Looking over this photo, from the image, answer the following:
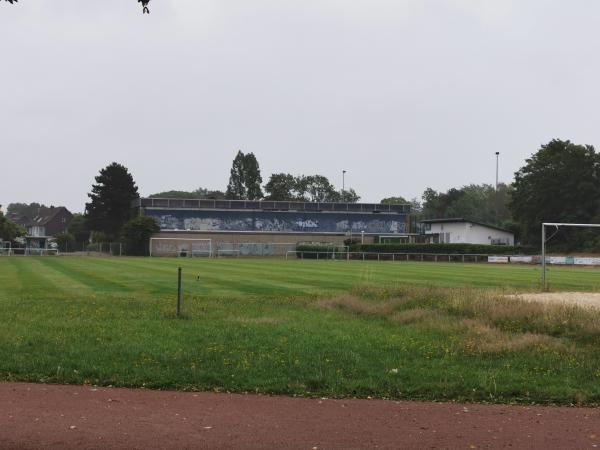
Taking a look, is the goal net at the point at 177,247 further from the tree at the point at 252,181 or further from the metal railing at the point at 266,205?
the tree at the point at 252,181

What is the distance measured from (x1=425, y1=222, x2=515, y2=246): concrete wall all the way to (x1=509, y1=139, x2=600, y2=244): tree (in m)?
6.18

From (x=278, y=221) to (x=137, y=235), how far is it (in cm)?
2575

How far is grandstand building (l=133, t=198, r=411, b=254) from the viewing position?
101188mm

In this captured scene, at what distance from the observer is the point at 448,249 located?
76.6 m

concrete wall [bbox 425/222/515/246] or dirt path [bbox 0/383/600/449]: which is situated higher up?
concrete wall [bbox 425/222/515/246]

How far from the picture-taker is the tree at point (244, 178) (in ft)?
455

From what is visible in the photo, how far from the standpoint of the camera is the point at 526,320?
13.7m

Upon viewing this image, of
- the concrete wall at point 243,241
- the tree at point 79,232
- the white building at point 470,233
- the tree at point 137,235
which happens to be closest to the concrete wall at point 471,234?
A: the white building at point 470,233

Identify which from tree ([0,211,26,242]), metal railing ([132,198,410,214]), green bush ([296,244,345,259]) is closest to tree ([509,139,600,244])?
metal railing ([132,198,410,214])

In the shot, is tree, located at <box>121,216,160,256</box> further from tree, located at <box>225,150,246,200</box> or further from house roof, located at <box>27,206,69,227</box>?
house roof, located at <box>27,206,69,227</box>

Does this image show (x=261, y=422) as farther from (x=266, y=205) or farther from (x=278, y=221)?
(x=266, y=205)

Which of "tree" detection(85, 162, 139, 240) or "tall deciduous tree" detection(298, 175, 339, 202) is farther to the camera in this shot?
"tall deciduous tree" detection(298, 175, 339, 202)

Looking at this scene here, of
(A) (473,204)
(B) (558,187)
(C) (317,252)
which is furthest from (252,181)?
(B) (558,187)

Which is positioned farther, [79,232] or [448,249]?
[79,232]
